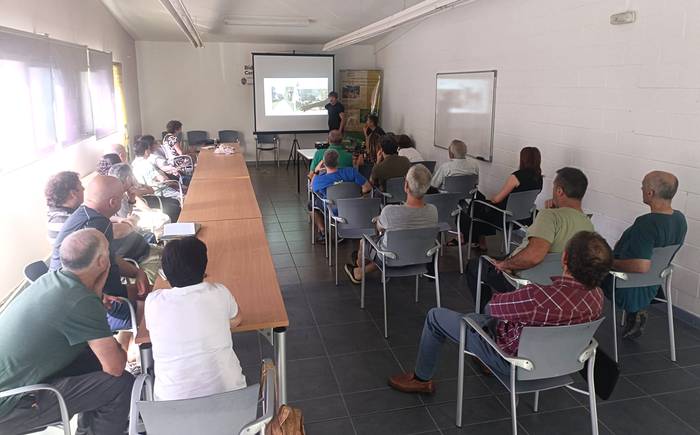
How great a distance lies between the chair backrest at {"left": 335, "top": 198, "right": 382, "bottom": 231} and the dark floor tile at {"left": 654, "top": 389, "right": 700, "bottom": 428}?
2.39m

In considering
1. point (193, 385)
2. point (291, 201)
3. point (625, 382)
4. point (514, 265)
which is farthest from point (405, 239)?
point (291, 201)

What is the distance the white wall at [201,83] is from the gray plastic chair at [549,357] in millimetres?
9943

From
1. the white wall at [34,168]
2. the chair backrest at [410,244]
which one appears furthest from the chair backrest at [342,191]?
the white wall at [34,168]

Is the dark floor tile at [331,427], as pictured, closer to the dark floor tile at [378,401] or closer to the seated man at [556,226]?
the dark floor tile at [378,401]

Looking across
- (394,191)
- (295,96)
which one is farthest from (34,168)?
(295,96)

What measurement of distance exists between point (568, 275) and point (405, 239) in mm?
1414

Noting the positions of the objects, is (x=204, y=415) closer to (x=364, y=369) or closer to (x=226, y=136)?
(x=364, y=369)

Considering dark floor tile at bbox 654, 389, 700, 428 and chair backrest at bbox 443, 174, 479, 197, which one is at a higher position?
chair backrest at bbox 443, 174, 479, 197

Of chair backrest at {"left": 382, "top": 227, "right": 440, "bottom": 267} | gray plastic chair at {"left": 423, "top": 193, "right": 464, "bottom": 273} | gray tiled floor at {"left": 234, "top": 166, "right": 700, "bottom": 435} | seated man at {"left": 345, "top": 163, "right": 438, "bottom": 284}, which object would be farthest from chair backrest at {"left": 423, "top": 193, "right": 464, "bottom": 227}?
chair backrest at {"left": 382, "top": 227, "right": 440, "bottom": 267}

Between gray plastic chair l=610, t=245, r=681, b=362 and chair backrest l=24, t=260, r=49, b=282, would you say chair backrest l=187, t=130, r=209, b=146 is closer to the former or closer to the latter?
chair backrest l=24, t=260, r=49, b=282

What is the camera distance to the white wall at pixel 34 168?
155 inches

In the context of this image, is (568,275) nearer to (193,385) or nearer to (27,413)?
(193,385)

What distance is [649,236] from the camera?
302 centimetres

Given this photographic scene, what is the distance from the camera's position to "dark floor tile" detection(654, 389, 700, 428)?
2.66 meters
